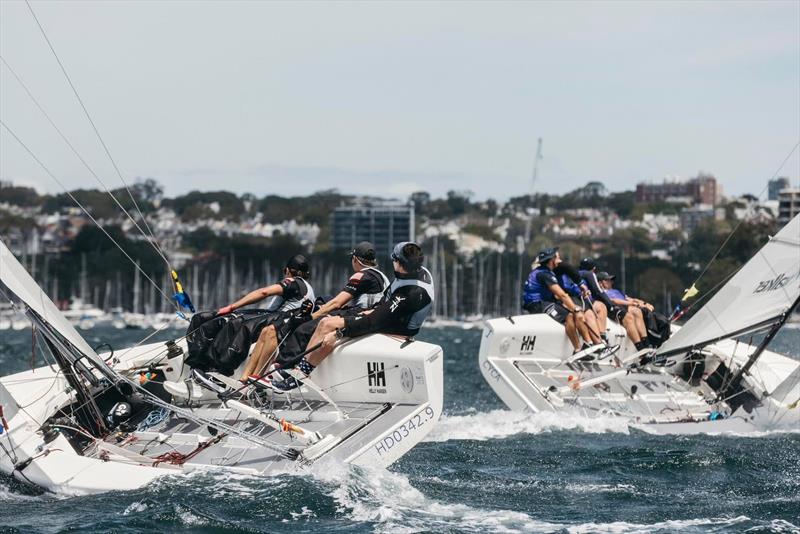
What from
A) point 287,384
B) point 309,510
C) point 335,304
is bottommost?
point 309,510

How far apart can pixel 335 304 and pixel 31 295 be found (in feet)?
7.71

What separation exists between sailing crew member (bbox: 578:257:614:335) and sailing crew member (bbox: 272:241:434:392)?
5.23 meters

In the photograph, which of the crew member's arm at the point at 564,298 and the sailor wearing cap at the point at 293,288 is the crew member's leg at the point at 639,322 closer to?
the crew member's arm at the point at 564,298

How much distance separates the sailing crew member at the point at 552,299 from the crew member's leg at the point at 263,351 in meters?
5.06

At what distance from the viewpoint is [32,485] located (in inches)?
363

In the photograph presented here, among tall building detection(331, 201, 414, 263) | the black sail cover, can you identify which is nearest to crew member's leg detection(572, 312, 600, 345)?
the black sail cover

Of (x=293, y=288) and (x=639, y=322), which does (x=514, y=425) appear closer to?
(x=639, y=322)

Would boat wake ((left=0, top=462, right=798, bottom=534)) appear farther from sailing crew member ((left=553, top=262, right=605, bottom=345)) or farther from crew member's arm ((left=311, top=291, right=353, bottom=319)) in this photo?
sailing crew member ((left=553, top=262, right=605, bottom=345))

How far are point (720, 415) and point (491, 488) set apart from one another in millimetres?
4559

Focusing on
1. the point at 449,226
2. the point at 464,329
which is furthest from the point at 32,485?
the point at 449,226

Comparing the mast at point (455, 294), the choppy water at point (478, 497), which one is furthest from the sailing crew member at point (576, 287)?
the mast at point (455, 294)

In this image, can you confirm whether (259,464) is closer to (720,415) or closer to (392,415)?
(392,415)

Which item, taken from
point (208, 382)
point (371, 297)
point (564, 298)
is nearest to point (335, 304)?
point (371, 297)

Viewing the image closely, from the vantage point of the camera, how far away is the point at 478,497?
9125 mm
